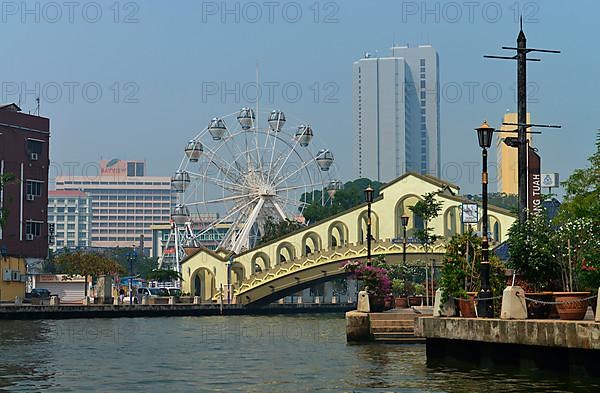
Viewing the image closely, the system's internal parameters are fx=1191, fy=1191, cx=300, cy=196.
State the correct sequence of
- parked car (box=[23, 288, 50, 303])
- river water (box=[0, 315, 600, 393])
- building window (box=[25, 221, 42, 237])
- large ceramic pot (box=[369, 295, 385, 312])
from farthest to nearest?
building window (box=[25, 221, 42, 237]) < parked car (box=[23, 288, 50, 303]) < large ceramic pot (box=[369, 295, 385, 312]) < river water (box=[0, 315, 600, 393])

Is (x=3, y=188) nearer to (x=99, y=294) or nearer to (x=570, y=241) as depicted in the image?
(x=99, y=294)

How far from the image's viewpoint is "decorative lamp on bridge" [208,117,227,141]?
117125mm

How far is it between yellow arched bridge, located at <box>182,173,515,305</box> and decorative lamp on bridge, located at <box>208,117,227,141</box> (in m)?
12.1

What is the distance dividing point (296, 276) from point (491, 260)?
74.4 m

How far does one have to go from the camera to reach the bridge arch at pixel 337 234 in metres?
119

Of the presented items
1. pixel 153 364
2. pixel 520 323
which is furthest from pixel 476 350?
pixel 153 364

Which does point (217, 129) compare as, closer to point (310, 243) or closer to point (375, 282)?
point (310, 243)

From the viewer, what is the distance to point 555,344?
2781cm

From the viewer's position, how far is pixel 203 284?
12850cm

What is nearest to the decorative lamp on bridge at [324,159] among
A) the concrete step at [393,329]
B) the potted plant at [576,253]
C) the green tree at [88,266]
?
the green tree at [88,266]

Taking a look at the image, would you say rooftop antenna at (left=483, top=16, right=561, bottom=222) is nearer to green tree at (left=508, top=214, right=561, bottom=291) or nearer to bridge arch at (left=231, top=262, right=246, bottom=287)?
green tree at (left=508, top=214, right=561, bottom=291)

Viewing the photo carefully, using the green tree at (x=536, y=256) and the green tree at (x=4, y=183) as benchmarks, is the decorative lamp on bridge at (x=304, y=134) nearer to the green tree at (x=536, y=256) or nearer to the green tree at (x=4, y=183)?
the green tree at (x=4, y=183)

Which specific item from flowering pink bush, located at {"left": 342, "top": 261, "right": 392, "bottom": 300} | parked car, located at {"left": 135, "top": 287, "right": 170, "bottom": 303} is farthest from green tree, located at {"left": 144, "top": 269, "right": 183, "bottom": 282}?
flowering pink bush, located at {"left": 342, "top": 261, "right": 392, "bottom": 300}

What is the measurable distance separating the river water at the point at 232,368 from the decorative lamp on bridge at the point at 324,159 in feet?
214
